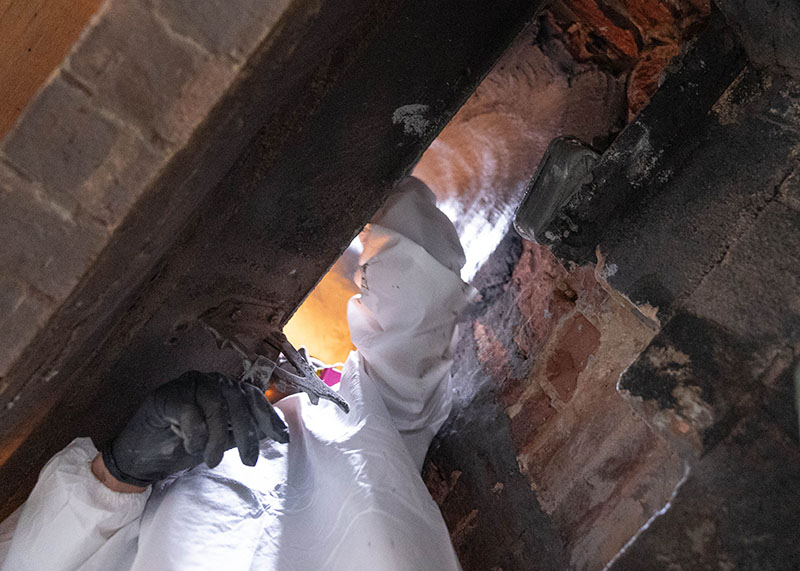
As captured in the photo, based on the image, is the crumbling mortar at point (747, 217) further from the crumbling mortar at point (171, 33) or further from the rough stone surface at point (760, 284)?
the crumbling mortar at point (171, 33)

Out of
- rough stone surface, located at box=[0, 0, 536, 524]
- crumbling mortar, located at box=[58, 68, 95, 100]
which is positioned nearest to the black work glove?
rough stone surface, located at box=[0, 0, 536, 524]

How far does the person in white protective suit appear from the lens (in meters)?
1.68

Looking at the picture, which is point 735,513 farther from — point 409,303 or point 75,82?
point 75,82

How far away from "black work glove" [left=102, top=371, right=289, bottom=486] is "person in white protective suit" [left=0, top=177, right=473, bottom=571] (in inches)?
2.3

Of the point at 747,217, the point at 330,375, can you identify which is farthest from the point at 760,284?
the point at 330,375

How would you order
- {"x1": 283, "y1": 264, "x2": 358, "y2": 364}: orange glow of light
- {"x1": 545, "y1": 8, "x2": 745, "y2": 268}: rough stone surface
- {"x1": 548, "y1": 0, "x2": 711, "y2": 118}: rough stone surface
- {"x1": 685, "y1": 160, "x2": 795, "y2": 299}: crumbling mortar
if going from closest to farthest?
{"x1": 685, "y1": 160, "x2": 795, "y2": 299}: crumbling mortar, {"x1": 545, "y1": 8, "x2": 745, "y2": 268}: rough stone surface, {"x1": 548, "y1": 0, "x2": 711, "y2": 118}: rough stone surface, {"x1": 283, "y1": 264, "x2": 358, "y2": 364}: orange glow of light

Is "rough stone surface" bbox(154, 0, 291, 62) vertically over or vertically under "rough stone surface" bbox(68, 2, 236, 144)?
over

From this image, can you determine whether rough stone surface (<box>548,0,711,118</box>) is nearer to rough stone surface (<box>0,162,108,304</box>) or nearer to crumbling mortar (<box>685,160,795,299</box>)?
crumbling mortar (<box>685,160,795,299</box>)

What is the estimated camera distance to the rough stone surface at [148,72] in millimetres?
1226

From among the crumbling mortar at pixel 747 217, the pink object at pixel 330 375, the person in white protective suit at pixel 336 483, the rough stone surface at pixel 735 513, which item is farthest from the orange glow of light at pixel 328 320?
the rough stone surface at pixel 735 513

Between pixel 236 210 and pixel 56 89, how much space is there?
1.70 ft

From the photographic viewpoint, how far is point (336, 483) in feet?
6.29

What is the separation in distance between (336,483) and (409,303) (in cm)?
65

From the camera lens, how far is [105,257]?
132cm
